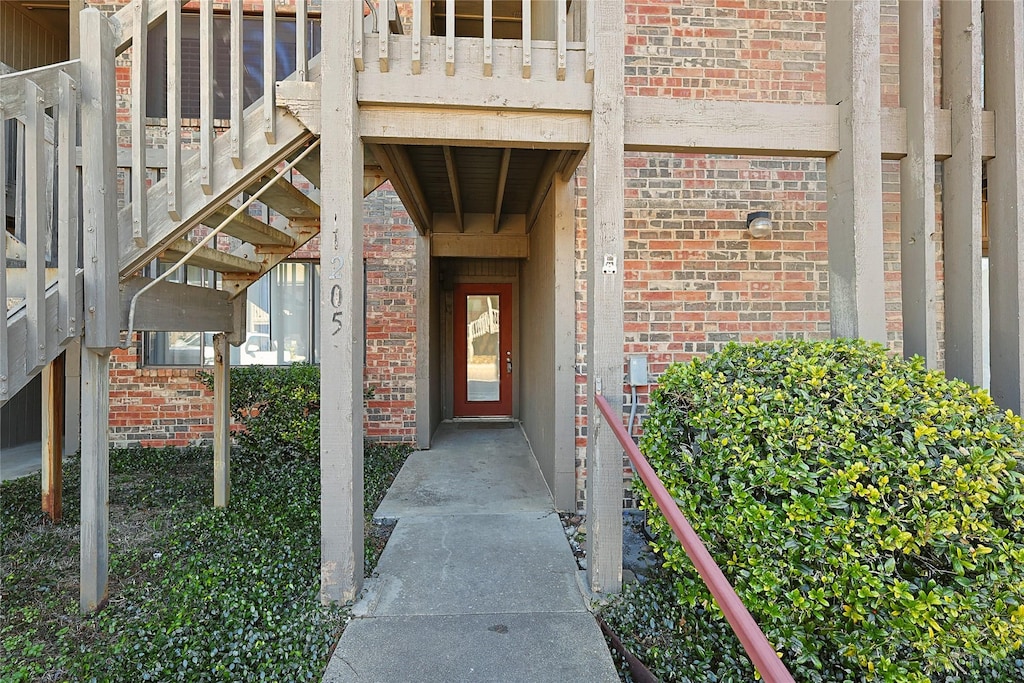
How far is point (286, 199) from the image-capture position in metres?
3.29

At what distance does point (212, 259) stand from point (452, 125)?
1.85 m

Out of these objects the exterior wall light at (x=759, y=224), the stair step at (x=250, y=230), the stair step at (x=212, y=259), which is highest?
the exterior wall light at (x=759, y=224)

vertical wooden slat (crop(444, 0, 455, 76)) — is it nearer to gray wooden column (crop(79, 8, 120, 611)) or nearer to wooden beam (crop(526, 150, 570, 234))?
wooden beam (crop(526, 150, 570, 234))

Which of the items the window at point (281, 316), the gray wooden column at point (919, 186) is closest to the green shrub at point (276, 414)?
the window at point (281, 316)

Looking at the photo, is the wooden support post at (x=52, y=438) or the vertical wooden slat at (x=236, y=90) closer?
the vertical wooden slat at (x=236, y=90)

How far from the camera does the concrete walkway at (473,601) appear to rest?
6.89ft

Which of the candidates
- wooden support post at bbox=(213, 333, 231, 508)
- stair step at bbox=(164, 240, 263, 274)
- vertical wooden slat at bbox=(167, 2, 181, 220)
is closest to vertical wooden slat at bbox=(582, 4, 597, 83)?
vertical wooden slat at bbox=(167, 2, 181, 220)

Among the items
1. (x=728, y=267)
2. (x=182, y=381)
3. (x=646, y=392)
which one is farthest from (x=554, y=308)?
(x=182, y=381)

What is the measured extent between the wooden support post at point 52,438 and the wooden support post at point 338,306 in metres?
2.48

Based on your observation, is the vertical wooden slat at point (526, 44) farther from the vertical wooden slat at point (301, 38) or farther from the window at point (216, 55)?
the window at point (216, 55)

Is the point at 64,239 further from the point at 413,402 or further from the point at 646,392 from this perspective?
the point at 413,402

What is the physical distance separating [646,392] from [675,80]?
2409 mm

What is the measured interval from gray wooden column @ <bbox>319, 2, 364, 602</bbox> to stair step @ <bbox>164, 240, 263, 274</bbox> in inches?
47.1

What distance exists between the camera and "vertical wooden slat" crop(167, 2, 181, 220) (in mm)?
2488
